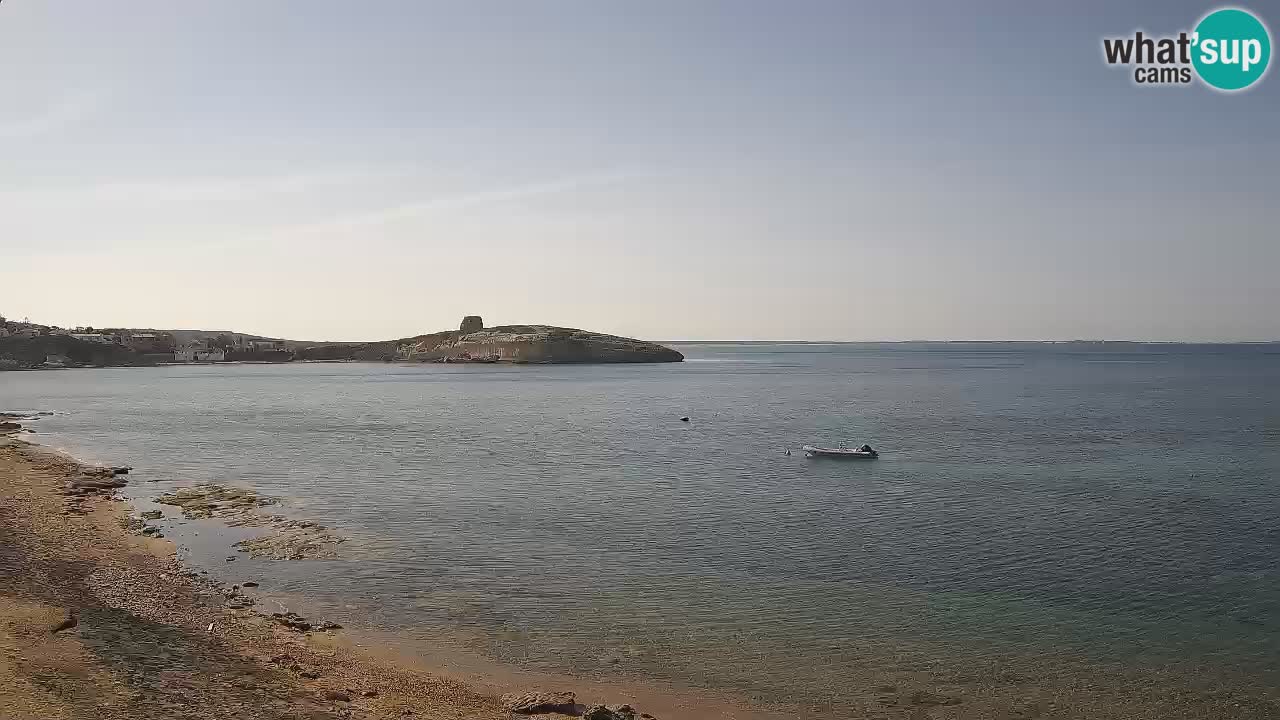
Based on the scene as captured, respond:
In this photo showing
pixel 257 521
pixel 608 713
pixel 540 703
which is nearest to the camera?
pixel 608 713

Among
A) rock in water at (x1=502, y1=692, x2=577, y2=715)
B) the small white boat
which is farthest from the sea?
rock in water at (x1=502, y1=692, x2=577, y2=715)

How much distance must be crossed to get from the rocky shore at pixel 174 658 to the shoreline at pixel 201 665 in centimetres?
4

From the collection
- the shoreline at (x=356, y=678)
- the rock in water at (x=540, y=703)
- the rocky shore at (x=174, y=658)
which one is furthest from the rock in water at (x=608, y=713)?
the shoreline at (x=356, y=678)

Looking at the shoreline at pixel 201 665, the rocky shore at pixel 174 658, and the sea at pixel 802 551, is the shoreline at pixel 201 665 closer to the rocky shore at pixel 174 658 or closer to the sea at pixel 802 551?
the rocky shore at pixel 174 658

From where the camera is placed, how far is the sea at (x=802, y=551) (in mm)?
19750

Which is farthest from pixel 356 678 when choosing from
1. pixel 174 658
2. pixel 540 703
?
pixel 540 703

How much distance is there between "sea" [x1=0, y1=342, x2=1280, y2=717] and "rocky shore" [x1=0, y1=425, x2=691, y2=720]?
2121mm

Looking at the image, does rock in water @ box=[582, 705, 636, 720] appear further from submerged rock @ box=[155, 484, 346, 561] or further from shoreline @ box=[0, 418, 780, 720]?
submerged rock @ box=[155, 484, 346, 561]

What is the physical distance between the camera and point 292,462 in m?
55.1

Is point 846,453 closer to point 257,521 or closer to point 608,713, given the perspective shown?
point 257,521

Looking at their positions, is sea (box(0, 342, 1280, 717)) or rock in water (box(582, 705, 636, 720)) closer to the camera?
rock in water (box(582, 705, 636, 720))

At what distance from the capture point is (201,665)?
16.9 metres

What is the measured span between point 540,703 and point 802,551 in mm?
16082

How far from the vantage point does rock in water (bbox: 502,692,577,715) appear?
16719 mm
